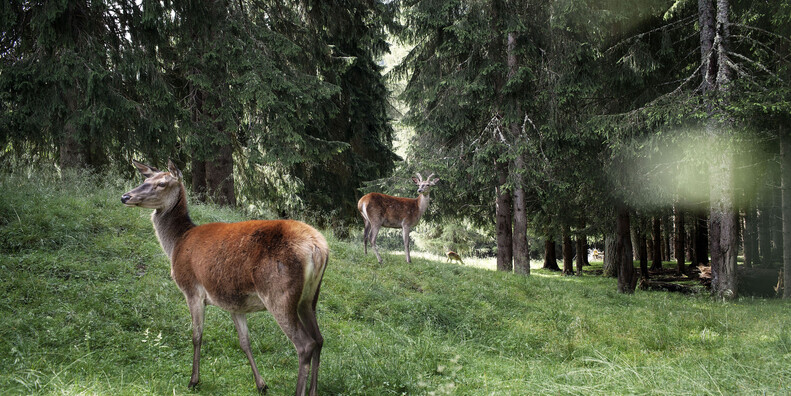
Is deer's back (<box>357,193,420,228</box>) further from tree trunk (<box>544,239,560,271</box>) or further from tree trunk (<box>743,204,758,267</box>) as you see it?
tree trunk (<box>743,204,758,267</box>)

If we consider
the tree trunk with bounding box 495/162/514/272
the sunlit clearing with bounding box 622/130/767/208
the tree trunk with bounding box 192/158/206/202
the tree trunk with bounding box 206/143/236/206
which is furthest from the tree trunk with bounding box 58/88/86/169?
the sunlit clearing with bounding box 622/130/767/208

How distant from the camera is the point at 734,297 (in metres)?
11.1

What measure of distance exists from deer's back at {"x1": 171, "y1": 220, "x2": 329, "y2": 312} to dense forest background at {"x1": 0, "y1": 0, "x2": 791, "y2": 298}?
5742mm

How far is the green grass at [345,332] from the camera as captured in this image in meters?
4.31

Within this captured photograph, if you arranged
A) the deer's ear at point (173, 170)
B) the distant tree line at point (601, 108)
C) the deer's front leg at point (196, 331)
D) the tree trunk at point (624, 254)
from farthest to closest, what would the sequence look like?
the tree trunk at point (624, 254)
the distant tree line at point (601, 108)
the deer's ear at point (173, 170)
the deer's front leg at point (196, 331)

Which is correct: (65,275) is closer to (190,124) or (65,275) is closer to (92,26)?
(190,124)

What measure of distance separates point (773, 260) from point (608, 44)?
18287 millimetres

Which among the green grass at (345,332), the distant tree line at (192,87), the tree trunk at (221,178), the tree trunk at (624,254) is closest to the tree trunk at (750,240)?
the tree trunk at (624,254)

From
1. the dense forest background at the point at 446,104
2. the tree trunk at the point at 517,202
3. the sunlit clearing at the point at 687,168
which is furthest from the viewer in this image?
the tree trunk at the point at 517,202

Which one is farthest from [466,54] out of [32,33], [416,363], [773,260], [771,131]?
[773,260]

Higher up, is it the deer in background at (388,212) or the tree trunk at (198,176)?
the tree trunk at (198,176)

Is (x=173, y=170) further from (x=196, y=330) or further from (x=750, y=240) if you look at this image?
(x=750, y=240)

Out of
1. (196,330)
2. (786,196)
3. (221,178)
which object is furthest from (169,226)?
(786,196)

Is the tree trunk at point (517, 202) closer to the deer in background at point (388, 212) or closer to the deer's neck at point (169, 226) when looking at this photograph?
the deer in background at point (388, 212)
